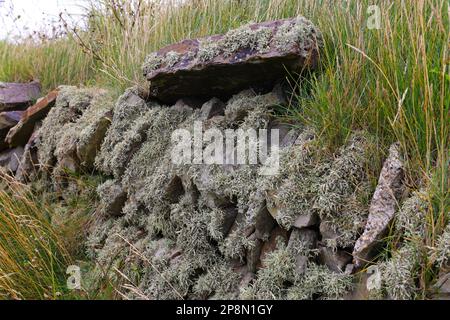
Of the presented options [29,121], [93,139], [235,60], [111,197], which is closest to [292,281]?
[235,60]

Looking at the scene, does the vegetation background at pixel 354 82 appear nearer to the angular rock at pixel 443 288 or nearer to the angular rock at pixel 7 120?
the angular rock at pixel 443 288

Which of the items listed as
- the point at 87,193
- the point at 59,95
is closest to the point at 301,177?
the point at 87,193

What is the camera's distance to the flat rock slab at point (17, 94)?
5500 mm

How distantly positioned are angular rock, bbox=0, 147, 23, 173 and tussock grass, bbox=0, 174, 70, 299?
1.55 metres

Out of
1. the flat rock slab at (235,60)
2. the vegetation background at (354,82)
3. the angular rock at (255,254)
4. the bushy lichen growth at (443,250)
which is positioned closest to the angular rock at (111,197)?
the vegetation background at (354,82)

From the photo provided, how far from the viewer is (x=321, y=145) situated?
2287 millimetres

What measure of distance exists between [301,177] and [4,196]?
90.2 inches

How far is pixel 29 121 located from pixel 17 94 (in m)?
1.02

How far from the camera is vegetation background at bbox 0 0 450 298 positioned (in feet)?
6.40

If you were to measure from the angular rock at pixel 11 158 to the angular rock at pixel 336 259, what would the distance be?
3.91m

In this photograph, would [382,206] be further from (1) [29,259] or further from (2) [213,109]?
(1) [29,259]
